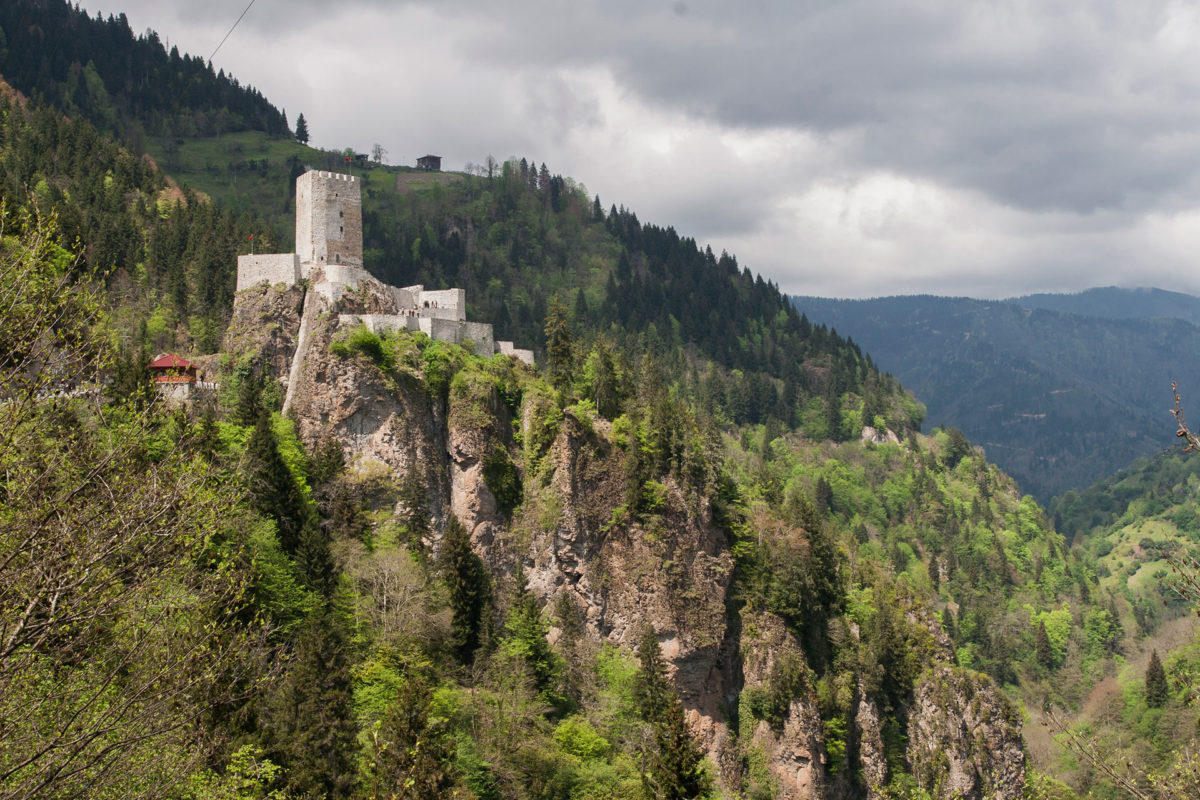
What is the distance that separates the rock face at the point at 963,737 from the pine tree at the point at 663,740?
1152 inches

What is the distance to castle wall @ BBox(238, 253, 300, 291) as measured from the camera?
62125mm

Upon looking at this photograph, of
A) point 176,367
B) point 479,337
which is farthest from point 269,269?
point 479,337

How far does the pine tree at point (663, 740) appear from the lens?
125ft

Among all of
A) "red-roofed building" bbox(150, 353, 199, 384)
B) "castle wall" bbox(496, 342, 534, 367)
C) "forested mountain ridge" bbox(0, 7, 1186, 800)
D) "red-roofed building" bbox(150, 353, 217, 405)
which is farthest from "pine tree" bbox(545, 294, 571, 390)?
"red-roofed building" bbox(150, 353, 199, 384)

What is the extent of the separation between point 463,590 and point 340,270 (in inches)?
839

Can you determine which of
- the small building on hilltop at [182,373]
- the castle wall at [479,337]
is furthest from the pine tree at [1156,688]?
the small building on hilltop at [182,373]

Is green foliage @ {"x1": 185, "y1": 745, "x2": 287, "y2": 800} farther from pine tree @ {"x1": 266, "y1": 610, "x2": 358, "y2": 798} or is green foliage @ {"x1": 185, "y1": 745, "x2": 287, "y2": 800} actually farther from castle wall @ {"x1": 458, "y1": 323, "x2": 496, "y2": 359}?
castle wall @ {"x1": 458, "y1": 323, "x2": 496, "y2": 359}

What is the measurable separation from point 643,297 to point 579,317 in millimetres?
20546

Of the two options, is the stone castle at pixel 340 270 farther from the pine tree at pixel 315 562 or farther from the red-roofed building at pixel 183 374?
the pine tree at pixel 315 562

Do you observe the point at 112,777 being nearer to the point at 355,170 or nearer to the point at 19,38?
the point at 19,38

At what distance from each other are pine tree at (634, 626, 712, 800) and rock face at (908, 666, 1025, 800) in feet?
96.0

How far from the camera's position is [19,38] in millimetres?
148125

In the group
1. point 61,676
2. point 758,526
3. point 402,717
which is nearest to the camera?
point 61,676

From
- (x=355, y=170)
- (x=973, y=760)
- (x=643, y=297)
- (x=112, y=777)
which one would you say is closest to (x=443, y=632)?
(x=112, y=777)
